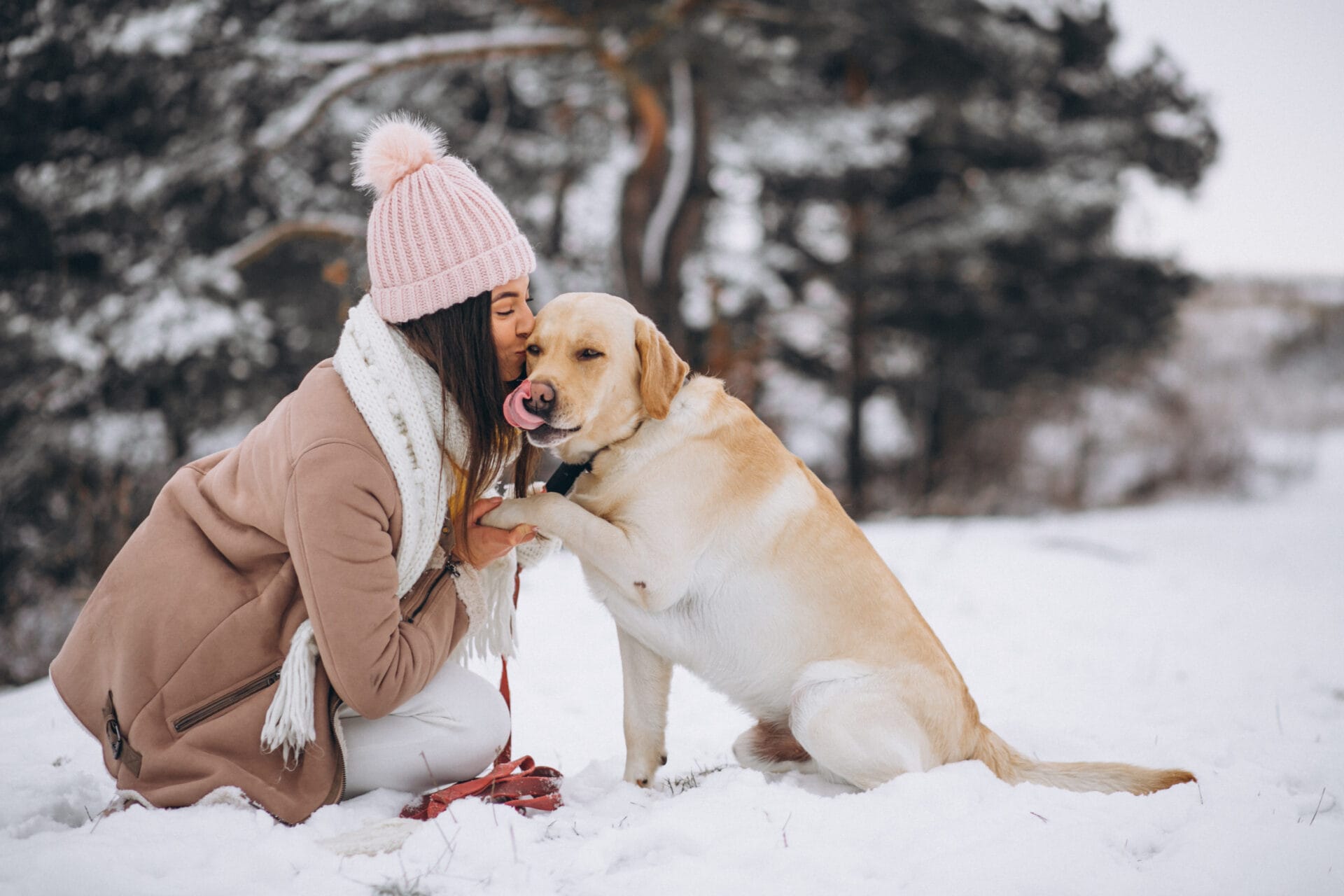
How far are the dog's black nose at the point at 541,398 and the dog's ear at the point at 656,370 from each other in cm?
31

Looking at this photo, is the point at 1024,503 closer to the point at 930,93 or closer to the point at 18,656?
the point at 930,93

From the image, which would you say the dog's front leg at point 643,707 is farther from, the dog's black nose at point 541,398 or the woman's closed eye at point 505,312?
the woman's closed eye at point 505,312

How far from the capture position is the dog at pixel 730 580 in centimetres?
236

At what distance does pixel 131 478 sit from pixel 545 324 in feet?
19.8

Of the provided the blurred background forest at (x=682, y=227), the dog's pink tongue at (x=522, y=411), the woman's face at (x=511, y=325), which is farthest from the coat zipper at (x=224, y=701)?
the blurred background forest at (x=682, y=227)

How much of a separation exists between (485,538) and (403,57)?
6479mm

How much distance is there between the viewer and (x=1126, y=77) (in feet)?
34.2

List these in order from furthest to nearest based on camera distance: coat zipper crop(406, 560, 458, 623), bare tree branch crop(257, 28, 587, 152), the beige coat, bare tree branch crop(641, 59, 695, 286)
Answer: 1. bare tree branch crop(641, 59, 695, 286)
2. bare tree branch crop(257, 28, 587, 152)
3. coat zipper crop(406, 560, 458, 623)
4. the beige coat

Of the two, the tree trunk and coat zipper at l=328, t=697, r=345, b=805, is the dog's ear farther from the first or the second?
the tree trunk

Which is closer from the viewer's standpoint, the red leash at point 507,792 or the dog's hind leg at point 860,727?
the red leash at point 507,792

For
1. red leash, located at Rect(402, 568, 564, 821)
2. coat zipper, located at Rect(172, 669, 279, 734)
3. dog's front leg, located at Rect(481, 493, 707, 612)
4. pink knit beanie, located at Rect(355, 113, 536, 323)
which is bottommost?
red leash, located at Rect(402, 568, 564, 821)

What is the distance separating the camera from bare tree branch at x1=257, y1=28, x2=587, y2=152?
748 cm

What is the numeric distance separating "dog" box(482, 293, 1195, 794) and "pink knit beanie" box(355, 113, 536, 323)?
26 cm

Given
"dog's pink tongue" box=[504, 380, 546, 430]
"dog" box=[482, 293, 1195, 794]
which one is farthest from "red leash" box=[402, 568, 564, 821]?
"dog's pink tongue" box=[504, 380, 546, 430]
